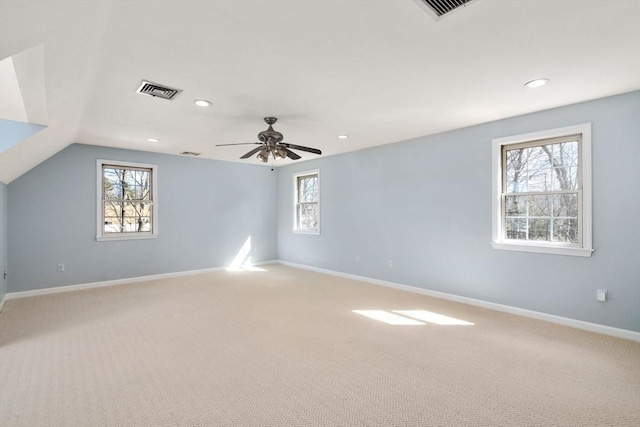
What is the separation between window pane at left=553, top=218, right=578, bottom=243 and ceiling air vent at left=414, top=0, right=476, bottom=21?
3.06 meters

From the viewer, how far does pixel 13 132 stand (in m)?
3.39

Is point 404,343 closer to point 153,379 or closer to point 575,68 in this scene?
point 153,379

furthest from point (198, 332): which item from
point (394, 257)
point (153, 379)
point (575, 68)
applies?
point (575, 68)

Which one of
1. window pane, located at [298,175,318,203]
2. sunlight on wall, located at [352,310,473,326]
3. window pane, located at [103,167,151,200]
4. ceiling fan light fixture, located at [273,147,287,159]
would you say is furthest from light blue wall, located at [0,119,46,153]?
window pane, located at [298,175,318,203]

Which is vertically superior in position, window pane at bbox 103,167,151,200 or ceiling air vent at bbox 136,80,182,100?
ceiling air vent at bbox 136,80,182,100

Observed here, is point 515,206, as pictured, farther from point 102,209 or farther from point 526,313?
point 102,209

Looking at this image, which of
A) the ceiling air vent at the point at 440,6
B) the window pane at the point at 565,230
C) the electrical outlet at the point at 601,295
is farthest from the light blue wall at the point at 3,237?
the electrical outlet at the point at 601,295

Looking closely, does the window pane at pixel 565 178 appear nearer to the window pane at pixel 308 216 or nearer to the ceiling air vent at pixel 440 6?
the ceiling air vent at pixel 440 6

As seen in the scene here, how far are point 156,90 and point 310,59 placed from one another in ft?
5.27

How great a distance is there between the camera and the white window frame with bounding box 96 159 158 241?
546 centimetres

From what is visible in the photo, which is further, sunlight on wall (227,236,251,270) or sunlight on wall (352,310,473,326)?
sunlight on wall (227,236,251,270)

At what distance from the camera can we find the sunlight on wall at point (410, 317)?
3.69 metres

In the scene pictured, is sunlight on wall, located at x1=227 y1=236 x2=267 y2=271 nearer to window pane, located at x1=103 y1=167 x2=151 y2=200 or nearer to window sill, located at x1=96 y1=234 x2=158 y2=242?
window sill, located at x1=96 y1=234 x2=158 y2=242

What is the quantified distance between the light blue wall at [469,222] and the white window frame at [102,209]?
9.93ft
